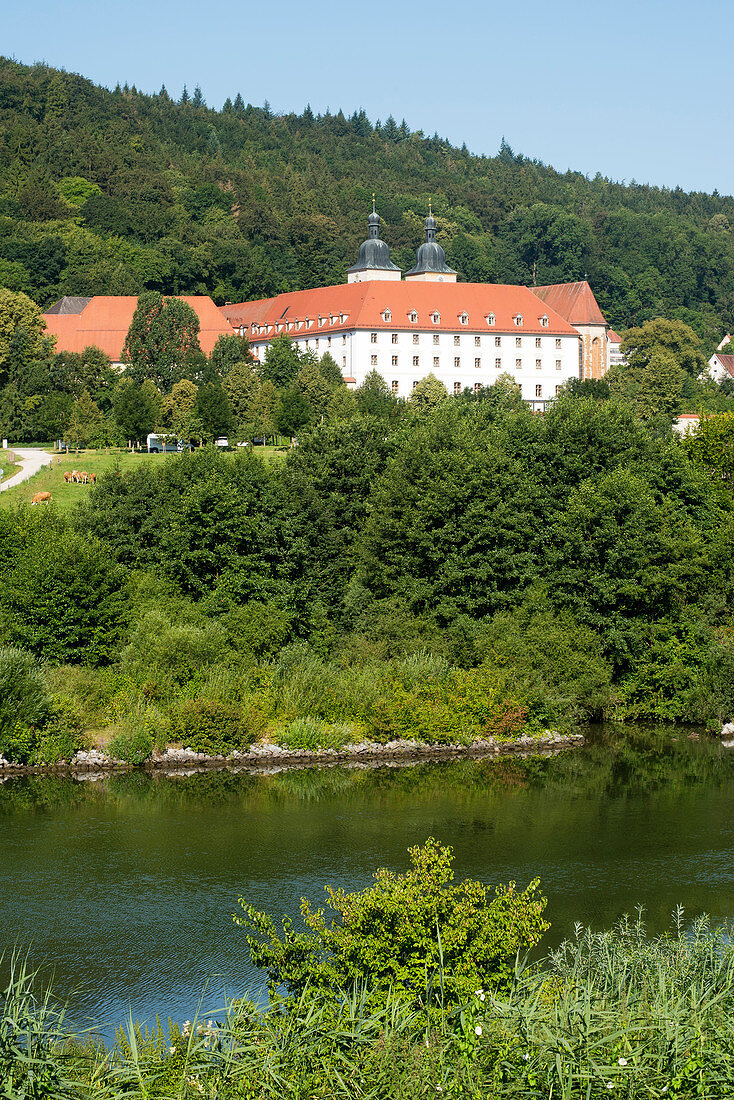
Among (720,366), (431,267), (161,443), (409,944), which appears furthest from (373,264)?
(409,944)

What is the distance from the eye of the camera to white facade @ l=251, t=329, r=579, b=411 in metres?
69.8

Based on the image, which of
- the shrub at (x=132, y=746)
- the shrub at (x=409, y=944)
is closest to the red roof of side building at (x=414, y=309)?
the shrub at (x=132, y=746)

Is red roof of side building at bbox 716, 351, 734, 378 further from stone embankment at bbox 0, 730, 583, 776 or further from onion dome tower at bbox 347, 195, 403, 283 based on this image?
stone embankment at bbox 0, 730, 583, 776

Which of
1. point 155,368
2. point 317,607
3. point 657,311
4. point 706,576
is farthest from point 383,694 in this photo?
point 657,311

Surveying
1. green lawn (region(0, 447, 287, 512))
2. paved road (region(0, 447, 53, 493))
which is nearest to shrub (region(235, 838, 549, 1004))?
green lawn (region(0, 447, 287, 512))

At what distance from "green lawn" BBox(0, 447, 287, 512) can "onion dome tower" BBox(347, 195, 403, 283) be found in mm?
33338

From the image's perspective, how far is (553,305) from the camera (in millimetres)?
82312

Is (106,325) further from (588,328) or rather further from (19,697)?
(19,697)

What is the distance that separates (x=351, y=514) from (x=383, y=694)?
640cm

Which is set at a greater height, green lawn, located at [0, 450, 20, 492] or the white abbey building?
the white abbey building

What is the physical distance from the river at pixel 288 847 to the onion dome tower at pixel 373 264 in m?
58.9

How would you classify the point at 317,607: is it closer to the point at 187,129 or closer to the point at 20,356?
the point at 20,356

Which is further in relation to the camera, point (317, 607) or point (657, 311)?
point (657, 311)

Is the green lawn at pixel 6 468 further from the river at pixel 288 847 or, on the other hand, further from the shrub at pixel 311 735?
the river at pixel 288 847
